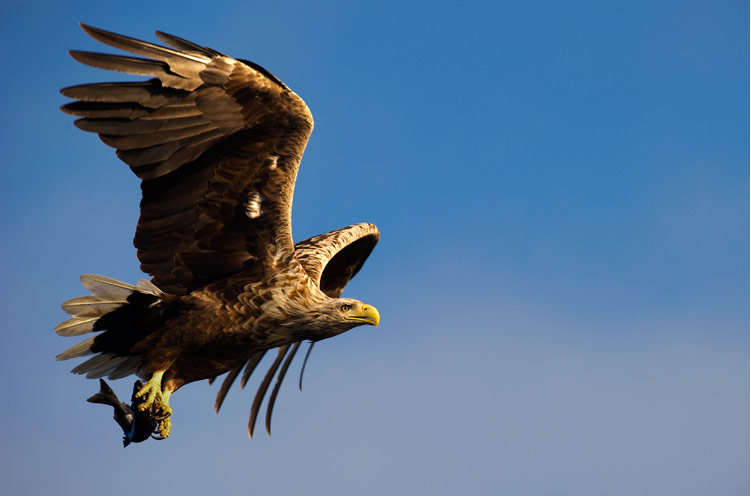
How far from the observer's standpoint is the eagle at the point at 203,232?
6664mm

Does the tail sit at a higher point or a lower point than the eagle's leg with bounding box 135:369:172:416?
higher

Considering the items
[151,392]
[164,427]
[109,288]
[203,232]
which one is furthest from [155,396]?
[203,232]

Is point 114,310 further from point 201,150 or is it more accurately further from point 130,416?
point 201,150

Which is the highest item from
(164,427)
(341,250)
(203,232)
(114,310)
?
(341,250)

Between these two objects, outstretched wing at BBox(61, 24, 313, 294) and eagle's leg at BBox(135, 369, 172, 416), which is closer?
outstretched wing at BBox(61, 24, 313, 294)

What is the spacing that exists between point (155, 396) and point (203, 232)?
4.47ft

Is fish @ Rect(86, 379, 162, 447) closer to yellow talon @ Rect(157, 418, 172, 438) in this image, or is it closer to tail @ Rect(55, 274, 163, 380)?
yellow talon @ Rect(157, 418, 172, 438)

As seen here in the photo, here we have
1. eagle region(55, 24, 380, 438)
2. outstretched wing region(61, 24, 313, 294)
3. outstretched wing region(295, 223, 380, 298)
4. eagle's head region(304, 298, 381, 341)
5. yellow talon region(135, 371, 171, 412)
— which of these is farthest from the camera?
outstretched wing region(295, 223, 380, 298)

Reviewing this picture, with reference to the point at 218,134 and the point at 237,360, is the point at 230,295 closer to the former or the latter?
the point at 237,360

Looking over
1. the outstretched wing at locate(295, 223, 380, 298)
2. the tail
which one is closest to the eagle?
the tail

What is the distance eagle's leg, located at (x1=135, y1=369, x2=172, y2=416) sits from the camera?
22.4 feet

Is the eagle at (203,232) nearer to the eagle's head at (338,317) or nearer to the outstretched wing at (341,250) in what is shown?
the eagle's head at (338,317)

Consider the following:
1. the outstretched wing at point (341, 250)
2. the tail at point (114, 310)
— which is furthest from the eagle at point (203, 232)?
the outstretched wing at point (341, 250)

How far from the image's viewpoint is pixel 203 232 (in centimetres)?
708
